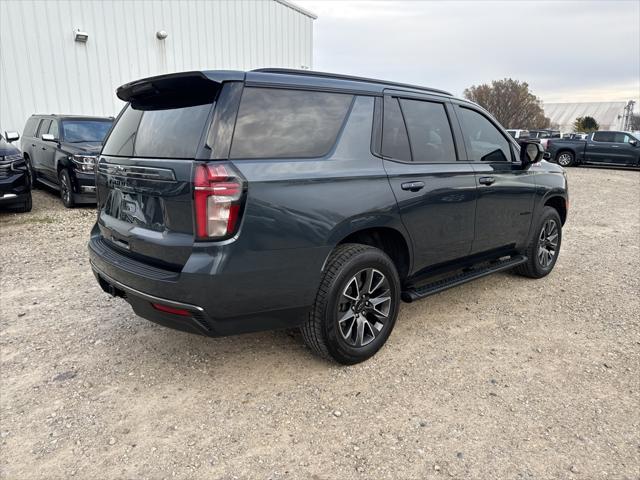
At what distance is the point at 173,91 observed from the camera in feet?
9.02

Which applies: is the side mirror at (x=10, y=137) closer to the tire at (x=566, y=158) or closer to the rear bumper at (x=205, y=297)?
the rear bumper at (x=205, y=297)

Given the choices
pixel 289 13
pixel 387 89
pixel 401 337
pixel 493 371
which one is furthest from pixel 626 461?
pixel 289 13

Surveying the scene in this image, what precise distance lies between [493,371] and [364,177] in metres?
1.58

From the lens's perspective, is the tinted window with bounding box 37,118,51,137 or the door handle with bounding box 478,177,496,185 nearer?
the door handle with bounding box 478,177,496,185

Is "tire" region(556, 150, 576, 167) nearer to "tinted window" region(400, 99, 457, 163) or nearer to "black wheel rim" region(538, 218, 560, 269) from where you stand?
"black wheel rim" region(538, 218, 560, 269)

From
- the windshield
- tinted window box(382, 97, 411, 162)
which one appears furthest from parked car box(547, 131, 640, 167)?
tinted window box(382, 97, 411, 162)

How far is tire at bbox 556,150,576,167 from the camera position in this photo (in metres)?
20.0

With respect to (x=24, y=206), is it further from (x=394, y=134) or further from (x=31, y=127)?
(x=394, y=134)

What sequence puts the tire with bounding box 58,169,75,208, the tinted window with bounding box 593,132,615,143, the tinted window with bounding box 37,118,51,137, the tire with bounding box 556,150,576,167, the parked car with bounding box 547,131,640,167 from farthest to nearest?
the tire with bounding box 556,150,576,167, the tinted window with bounding box 593,132,615,143, the parked car with bounding box 547,131,640,167, the tinted window with bounding box 37,118,51,137, the tire with bounding box 58,169,75,208

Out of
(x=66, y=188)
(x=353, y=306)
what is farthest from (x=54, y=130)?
(x=353, y=306)

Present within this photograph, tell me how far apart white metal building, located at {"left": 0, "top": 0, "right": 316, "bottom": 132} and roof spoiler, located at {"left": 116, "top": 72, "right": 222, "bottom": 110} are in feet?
34.7

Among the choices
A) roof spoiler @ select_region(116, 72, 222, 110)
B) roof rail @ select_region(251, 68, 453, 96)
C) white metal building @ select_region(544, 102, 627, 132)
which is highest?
white metal building @ select_region(544, 102, 627, 132)

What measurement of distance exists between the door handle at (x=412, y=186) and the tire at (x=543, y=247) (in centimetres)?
202

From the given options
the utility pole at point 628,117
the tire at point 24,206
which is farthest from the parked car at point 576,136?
the utility pole at point 628,117
